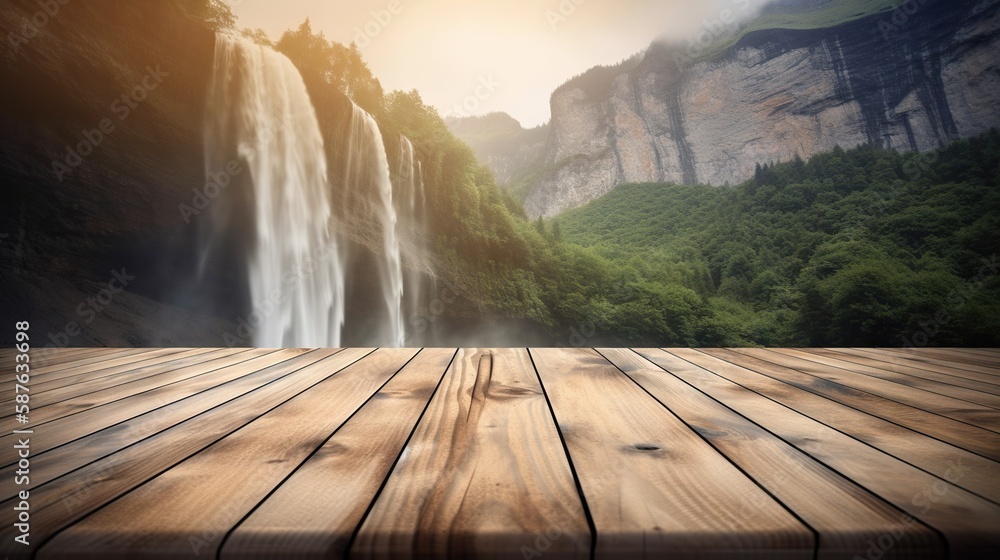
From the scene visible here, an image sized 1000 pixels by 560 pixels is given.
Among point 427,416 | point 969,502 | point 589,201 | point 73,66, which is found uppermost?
point 589,201

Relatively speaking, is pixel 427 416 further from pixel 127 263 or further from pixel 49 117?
pixel 127 263

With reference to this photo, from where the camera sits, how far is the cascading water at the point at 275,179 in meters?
7.80

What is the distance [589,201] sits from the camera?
54.3m

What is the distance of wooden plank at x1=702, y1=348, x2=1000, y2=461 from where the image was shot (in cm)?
90

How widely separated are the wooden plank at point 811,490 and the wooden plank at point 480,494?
0.28 meters

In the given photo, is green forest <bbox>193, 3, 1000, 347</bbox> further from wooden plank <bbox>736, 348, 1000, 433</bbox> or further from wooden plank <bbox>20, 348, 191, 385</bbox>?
wooden plank <bbox>736, 348, 1000, 433</bbox>

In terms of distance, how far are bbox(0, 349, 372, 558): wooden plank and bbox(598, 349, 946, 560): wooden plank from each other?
3.08ft

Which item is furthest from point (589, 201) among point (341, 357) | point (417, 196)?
point (341, 357)

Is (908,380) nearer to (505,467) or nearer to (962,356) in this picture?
(962,356)

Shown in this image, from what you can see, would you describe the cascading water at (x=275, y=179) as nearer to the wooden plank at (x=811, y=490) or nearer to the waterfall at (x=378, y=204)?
the waterfall at (x=378, y=204)

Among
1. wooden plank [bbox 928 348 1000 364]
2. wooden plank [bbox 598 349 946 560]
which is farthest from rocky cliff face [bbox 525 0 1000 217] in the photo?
wooden plank [bbox 598 349 946 560]

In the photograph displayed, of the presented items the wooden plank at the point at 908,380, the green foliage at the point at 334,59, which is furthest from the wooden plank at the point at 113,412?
the green foliage at the point at 334,59

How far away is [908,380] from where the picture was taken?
158 cm

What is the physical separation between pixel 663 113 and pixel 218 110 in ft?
194
